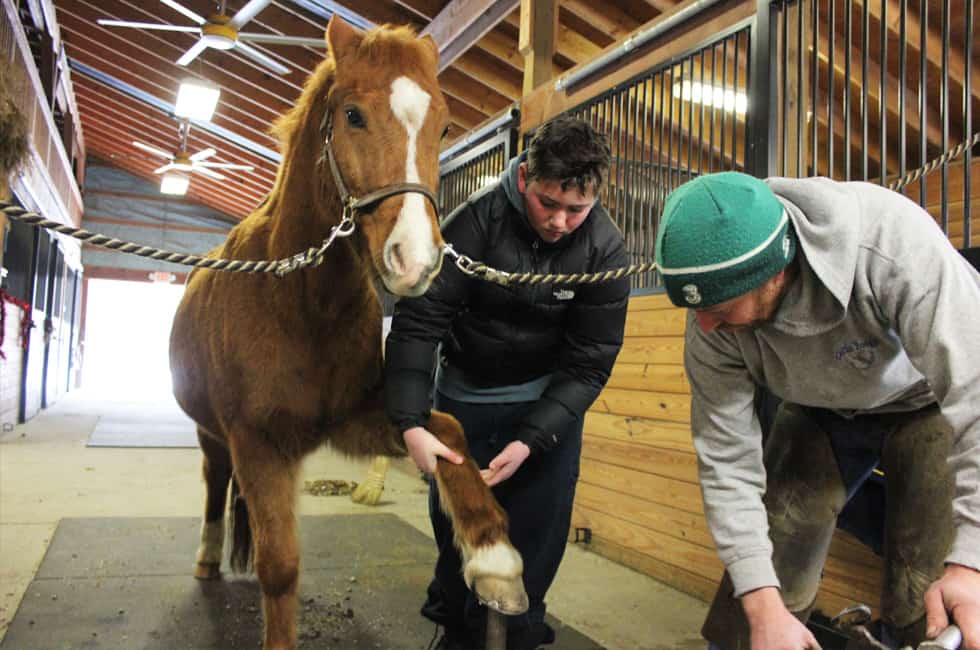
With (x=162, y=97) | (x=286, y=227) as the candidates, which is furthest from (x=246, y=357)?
(x=162, y=97)

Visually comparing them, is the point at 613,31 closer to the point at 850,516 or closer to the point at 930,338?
the point at 850,516

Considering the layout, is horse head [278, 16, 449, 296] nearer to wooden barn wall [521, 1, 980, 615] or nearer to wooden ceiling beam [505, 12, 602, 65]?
wooden barn wall [521, 1, 980, 615]

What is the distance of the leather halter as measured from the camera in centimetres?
146

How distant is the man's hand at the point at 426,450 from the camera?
1591 millimetres

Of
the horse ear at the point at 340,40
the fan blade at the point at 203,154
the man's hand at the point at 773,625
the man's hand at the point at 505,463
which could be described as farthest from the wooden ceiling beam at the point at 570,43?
the fan blade at the point at 203,154

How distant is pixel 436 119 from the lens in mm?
1609

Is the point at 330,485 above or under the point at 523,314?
under

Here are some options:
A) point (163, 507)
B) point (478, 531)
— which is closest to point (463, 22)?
point (163, 507)

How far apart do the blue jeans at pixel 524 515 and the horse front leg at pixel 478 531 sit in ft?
0.72

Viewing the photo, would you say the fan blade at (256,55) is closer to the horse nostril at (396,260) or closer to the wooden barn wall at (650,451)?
the wooden barn wall at (650,451)

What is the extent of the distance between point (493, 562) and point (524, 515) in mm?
432

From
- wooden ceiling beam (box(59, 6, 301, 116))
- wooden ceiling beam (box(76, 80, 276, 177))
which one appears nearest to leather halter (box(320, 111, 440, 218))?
wooden ceiling beam (box(59, 6, 301, 116))

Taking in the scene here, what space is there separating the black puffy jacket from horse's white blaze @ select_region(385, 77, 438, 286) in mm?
340

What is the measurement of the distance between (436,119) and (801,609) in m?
1.38
